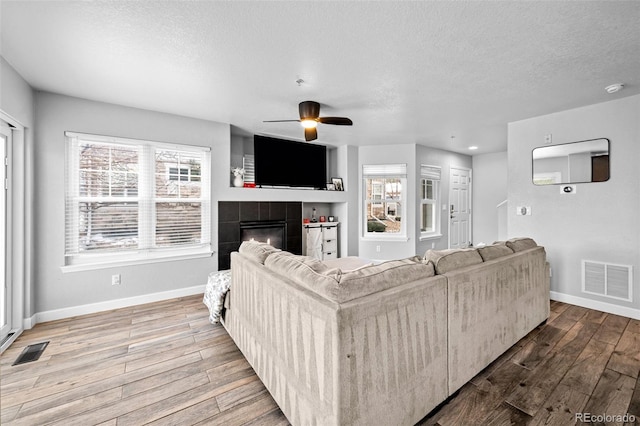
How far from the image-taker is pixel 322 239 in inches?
217

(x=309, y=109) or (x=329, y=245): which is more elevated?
(x=309, y=109)

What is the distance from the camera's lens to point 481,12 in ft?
5.63

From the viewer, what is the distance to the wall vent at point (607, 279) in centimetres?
305

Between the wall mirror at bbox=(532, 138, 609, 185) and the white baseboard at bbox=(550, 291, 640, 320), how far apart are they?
1474 mm

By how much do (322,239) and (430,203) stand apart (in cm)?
267

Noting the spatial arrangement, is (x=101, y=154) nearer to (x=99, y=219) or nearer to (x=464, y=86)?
(x=99, y=219)

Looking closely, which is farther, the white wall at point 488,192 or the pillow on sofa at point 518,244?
the white wall at point 488,192

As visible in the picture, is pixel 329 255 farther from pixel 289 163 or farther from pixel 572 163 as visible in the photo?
pixel 572 163

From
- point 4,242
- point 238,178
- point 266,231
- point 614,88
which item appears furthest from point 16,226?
point 614,88

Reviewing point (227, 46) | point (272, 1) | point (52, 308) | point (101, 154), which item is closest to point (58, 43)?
point (227, 46)

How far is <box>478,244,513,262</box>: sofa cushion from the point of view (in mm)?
2129

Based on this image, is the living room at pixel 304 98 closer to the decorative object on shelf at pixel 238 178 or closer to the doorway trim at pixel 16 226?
the doorway trim at pixel 16 226
